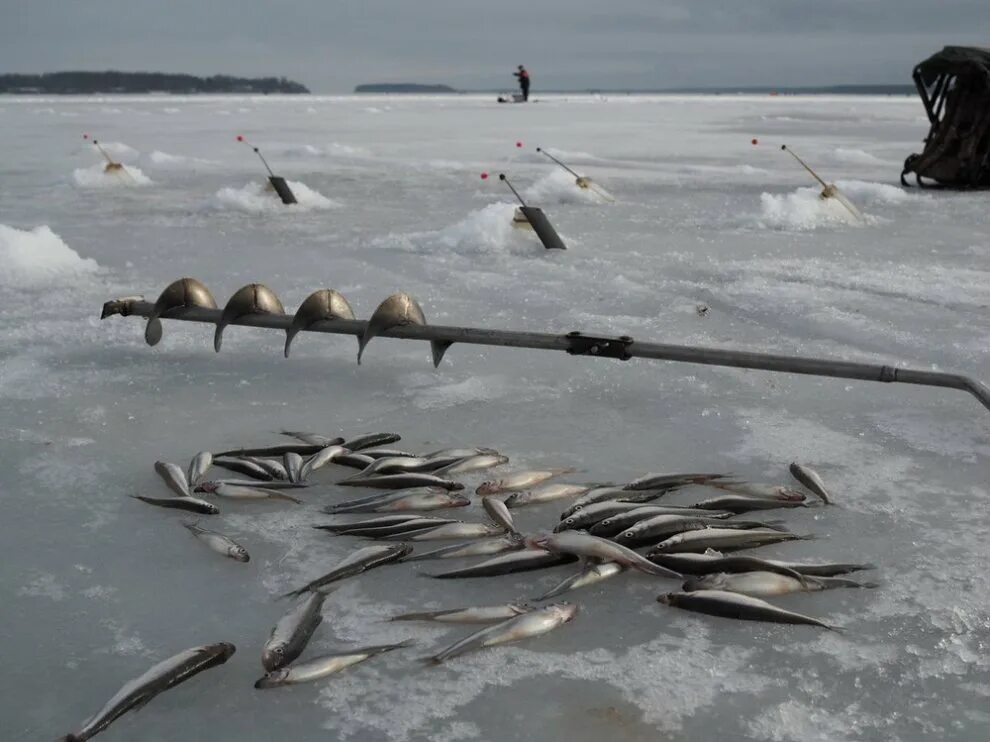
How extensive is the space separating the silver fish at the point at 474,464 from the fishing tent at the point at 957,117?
11650 mm

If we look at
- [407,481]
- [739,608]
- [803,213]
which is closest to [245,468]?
[407,481]

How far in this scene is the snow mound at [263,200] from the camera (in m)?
12.7

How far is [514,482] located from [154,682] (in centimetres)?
167

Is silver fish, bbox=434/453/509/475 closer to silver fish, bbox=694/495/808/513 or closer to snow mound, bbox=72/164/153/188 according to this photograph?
Answer: silver fish, bbox=694/495/808/513

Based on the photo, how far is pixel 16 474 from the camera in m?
A: 4.11

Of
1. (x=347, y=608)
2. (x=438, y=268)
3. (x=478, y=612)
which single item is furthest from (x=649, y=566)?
(x=438, y=268)

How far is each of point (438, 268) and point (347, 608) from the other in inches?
232

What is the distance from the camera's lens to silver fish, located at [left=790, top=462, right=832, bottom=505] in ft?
12.3

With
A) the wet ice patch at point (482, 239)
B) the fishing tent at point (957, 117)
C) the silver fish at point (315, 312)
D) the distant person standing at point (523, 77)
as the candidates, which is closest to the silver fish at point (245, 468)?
the silver fish at point (315, 312)

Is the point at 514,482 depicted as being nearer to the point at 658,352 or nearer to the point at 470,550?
the point at 470,550

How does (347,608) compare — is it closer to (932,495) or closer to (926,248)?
(932,495)

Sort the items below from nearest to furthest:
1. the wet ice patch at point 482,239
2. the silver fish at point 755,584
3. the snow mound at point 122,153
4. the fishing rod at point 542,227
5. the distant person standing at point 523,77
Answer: the silver fish at point 755,584 → the fishing rod at point 542,227 → the wet ice patch at point 482,239 → the snow mound at point 122,153 → the distant person standing at point 523,77

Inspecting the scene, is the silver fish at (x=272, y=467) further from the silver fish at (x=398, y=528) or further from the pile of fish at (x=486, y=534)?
the silver fish at (x=398, y=528)

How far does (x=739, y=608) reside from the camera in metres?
2.88
